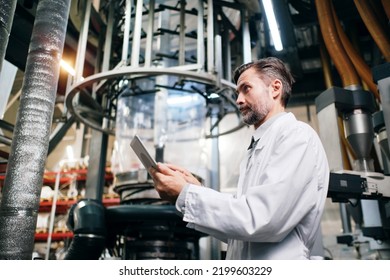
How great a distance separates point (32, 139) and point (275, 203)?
76 centimetres

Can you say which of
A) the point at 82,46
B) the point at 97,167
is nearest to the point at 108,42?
the point at 82,46

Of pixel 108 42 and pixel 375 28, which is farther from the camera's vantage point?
pixel 108 42

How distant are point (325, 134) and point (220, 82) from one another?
2.00 feet

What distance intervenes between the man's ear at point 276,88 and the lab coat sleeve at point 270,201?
216mm

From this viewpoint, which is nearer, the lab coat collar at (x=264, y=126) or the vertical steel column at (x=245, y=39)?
the lab coat collar at (x=264, y=126)

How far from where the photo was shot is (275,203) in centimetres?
69

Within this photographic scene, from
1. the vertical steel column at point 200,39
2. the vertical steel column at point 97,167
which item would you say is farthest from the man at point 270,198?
the vertical steel column at point 97,167

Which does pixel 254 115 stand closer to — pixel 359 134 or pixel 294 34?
pixel 359 134

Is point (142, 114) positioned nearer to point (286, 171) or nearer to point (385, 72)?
point (385, 72)

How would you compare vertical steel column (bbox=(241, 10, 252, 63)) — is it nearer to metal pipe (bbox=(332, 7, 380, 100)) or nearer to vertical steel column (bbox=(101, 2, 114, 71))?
metal pipe (bbox=(332, 7, 380, 100))

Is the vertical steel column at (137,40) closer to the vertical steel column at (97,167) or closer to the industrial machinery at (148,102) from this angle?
the industrial machinery at (148,102)

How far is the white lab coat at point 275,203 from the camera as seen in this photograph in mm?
695
